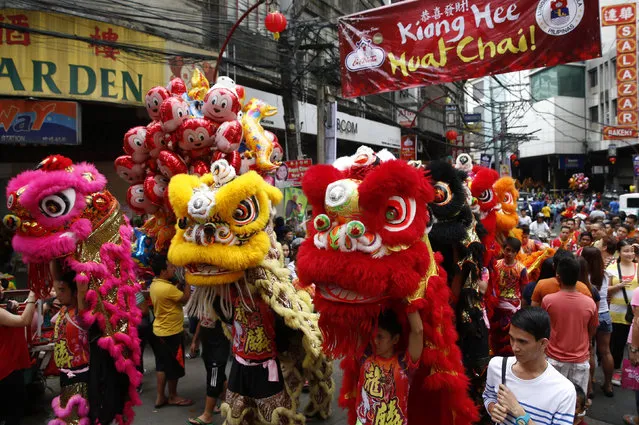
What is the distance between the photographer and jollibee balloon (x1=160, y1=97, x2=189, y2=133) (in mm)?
4602

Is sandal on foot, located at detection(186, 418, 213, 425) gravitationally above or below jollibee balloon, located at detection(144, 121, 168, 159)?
below

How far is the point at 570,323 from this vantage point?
4.15 m

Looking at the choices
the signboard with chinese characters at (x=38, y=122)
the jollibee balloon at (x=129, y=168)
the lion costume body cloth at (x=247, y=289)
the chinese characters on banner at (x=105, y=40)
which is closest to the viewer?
the lion costume body cloth at (x=247, y=289)

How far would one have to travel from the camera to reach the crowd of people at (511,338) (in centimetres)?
233

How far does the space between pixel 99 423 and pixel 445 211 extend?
2921 mm

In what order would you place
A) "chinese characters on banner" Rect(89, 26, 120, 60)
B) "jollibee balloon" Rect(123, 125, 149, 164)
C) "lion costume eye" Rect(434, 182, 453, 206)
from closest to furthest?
"lion costume eye" Rect(434, 182, 453, 206), "jollibee balloon" Rect(123, 125, 149, 164), "chinese characters on banner" Rect(89, 26, 120, 60)

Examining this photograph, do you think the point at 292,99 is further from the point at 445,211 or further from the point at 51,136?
the point at 445,211

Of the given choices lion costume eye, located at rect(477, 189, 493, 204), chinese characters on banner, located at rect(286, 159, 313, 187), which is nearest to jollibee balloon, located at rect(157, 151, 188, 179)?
lion costume eye, located at rect(477, 189, 493, 204)

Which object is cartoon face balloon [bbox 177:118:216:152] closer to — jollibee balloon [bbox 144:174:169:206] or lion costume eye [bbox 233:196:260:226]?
jollibee balloon [bbox 144:174:169:206]

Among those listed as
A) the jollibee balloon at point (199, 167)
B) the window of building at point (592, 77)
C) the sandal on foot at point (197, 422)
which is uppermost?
the window of building at point (592, 77)

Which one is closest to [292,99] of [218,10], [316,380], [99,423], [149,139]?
[218,10]

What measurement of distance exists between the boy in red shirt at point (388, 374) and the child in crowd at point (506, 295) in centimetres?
250

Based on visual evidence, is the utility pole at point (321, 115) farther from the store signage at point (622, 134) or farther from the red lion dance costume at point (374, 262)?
the store signage at point (622, 134)

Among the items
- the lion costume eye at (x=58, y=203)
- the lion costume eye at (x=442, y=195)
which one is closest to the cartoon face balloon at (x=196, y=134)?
the lion costume eye at (x=58, y=203)
